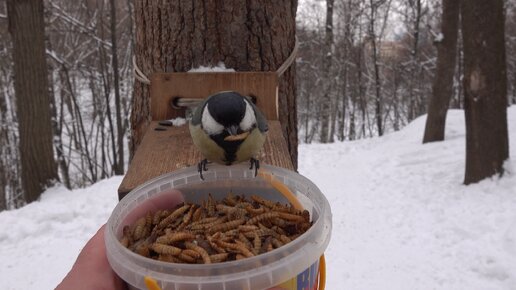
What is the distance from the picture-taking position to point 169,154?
163cm

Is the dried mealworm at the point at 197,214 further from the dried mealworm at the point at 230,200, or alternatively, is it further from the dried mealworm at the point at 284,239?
the dried mealworm at the point at 284,239

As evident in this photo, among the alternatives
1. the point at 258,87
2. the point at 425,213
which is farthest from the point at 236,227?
the point at 425,213

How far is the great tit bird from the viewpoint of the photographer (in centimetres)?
147

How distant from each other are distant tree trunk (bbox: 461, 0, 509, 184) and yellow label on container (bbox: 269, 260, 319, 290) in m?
4.65

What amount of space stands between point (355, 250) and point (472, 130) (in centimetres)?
224

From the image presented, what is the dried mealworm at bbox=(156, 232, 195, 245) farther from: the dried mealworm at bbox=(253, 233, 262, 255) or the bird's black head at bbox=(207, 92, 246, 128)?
the bird's black head at bbox=(207, 92, 246, 128)

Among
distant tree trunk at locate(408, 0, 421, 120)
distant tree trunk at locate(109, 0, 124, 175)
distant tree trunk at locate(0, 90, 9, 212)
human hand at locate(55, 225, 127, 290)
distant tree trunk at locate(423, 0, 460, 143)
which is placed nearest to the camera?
human hand at locate(55, 225, 127, 290)

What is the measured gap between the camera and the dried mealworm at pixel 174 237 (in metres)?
1.05

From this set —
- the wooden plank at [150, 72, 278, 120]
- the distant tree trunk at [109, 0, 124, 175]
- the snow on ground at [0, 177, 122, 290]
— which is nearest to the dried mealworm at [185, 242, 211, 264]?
the wooden plank at [150, 72, 278, 120]

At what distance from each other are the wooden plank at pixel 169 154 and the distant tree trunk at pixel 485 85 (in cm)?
395

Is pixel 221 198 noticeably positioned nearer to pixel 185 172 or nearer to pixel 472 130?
pixel 185 172

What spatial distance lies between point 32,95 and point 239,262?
5.67 meters

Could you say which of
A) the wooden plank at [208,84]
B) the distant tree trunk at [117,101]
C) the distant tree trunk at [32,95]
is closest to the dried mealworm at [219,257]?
the wooden plank at [208,84]

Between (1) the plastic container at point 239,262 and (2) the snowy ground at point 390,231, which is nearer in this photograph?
(1) the plastic container at point 239,262
